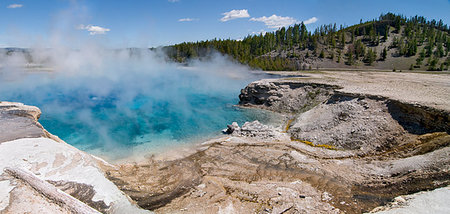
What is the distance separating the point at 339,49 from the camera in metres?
95.9

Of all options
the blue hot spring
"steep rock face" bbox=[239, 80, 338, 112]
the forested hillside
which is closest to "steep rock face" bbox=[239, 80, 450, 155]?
"steep rock face" bbox=[239, 80, 338, 112]

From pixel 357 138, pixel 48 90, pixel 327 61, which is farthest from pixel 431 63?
pixel 48 90

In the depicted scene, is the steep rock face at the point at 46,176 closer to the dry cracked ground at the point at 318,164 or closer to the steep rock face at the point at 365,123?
the dry cracked ground at the point at 318,164

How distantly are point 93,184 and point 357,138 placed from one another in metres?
15.9

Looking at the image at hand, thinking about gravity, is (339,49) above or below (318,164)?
above

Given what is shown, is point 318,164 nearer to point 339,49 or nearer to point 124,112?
point 124,112

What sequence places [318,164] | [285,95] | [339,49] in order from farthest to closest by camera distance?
[339,49], [285,95], [318,164]

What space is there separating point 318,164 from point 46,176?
13.1 metres

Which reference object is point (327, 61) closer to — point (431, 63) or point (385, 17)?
point (431, 63)

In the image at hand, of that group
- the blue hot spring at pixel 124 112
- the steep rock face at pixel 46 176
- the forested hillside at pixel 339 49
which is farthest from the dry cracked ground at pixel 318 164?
the forested hillside at pixel 339 49

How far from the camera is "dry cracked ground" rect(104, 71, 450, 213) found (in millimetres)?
9188

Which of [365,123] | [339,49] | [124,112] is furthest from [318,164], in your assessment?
[339,49]

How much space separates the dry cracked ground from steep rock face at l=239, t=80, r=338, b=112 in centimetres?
462

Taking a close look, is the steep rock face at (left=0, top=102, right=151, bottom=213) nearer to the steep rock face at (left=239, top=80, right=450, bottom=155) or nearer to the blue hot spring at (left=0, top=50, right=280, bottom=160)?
the blue hot spring at (left=0, top=50, right=280, bottom=160)
